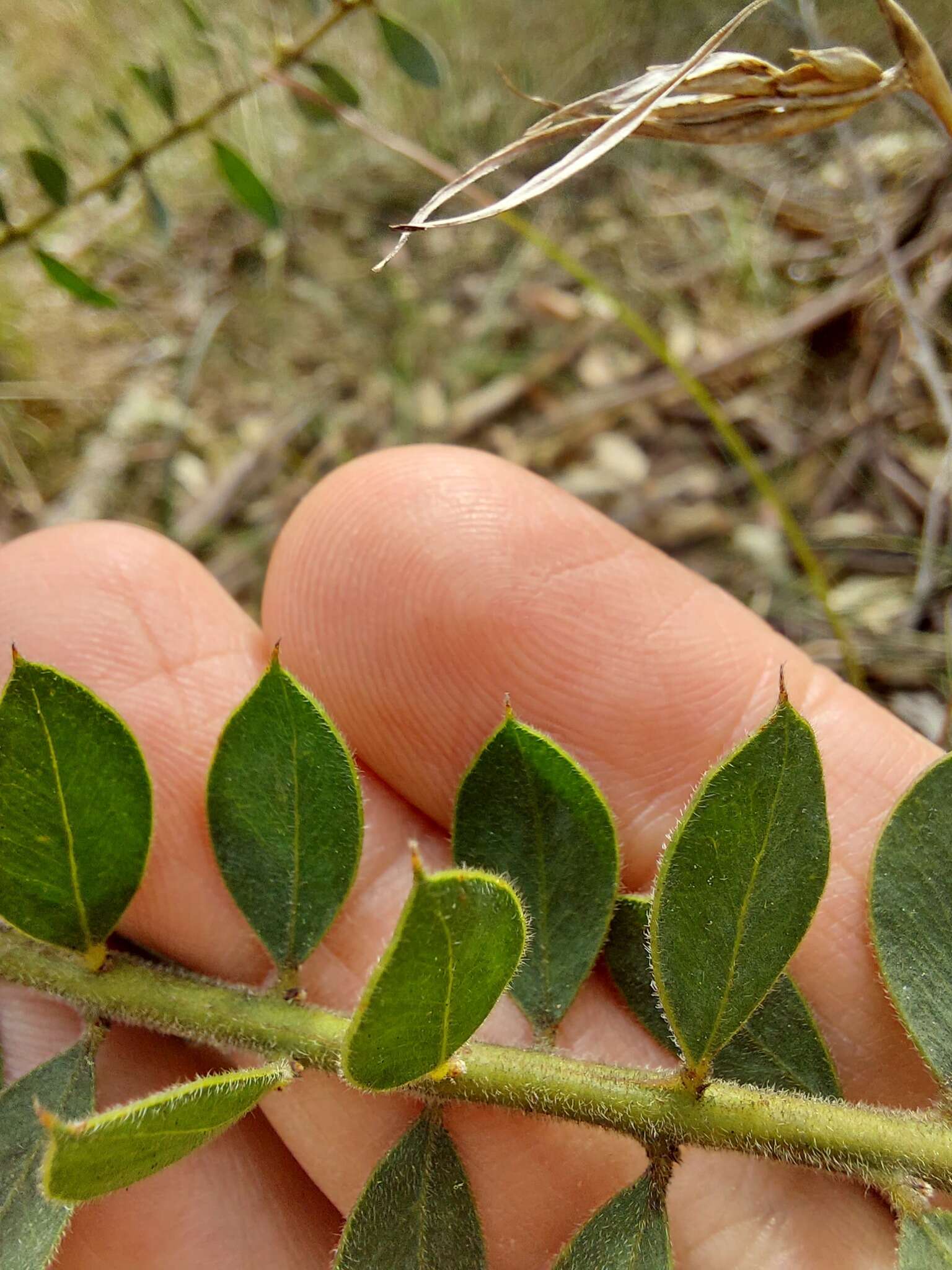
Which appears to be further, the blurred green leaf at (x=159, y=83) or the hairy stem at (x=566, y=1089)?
the blurred green leaf at (x=159, y=83)

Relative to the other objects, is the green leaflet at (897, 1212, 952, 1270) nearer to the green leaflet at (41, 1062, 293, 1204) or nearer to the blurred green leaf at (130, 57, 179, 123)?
the green leaflet at (41, 1062, 293, 1204)

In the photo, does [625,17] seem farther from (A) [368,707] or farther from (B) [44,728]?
(B) [44,728]

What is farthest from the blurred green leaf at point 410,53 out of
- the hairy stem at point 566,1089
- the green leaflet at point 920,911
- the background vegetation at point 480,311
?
the hairy stem at point 566,1089

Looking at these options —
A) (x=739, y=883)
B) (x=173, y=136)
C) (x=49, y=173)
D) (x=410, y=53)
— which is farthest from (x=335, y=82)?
(x=739, y=883)

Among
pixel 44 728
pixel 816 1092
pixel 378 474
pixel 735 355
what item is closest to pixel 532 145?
pixel 378 474

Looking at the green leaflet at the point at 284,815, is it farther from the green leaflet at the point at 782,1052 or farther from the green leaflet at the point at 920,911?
the green leaflet at the point at 920,911

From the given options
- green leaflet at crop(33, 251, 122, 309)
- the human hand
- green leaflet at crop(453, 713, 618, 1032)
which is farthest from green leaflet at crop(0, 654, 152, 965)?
green leaflet at crop(33, 251, 122, 309)
